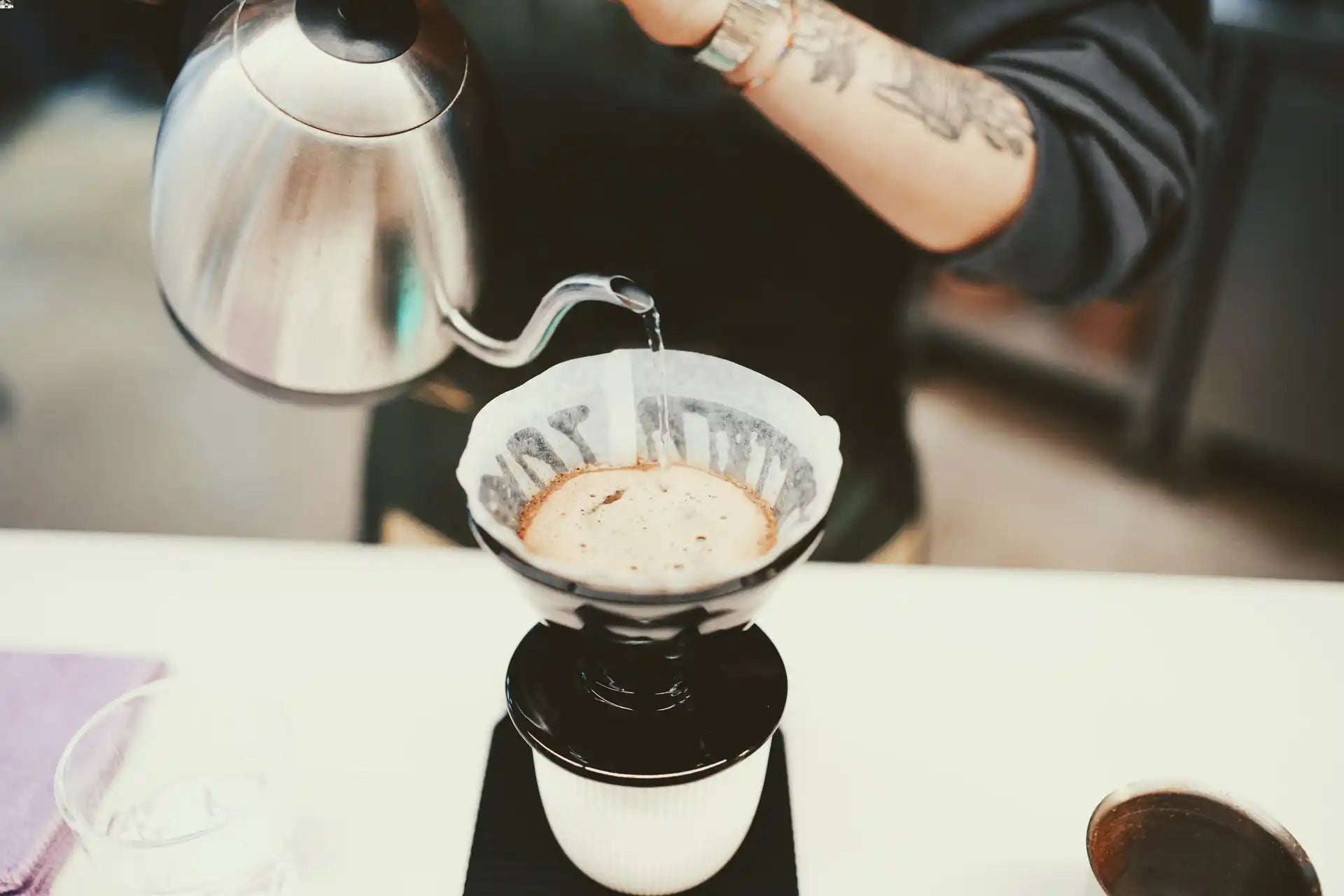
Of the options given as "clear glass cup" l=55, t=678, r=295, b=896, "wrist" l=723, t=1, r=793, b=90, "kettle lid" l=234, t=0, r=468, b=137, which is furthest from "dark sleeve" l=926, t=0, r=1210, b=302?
"clear glass cup" l=55, t=678, r=295, b=896

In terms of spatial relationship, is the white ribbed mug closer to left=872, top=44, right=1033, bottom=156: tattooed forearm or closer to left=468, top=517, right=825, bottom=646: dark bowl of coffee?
left=468, top=517, right=825, bottom=646: dark bowl of coffee

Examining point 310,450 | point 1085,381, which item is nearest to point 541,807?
point 310,450

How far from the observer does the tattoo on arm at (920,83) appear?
0.85 m

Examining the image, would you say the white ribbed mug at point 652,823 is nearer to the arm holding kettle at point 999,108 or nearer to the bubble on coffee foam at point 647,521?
the bubble on coffee foam at point 647,521

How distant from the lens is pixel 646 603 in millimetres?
582

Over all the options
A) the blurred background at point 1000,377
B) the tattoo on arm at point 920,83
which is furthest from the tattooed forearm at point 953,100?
the blurred background at point 1000,377

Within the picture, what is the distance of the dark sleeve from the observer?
872 mm

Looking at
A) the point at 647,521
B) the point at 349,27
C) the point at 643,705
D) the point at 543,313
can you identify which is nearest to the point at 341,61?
the point at 349,27

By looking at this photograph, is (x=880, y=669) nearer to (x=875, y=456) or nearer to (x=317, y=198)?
(x=875, y=456)

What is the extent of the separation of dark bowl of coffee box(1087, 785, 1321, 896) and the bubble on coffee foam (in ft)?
0.95

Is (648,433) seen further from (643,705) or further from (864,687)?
(864,687)

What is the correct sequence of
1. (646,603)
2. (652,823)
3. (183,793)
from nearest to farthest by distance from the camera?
(646,603)
(652,823)
(183,793)

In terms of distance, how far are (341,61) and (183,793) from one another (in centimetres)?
54

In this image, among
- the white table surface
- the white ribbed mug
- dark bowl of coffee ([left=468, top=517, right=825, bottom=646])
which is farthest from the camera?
the white table surface
